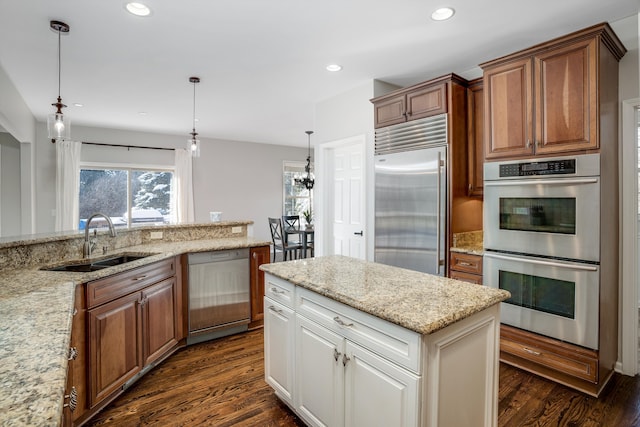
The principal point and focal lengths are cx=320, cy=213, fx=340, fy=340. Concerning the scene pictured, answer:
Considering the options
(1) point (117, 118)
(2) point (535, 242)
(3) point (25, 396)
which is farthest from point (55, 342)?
(1) point (117, 118)

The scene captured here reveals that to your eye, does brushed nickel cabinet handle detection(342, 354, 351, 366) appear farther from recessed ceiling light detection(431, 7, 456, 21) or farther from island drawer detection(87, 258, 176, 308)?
recessed ceiling light detection(431, 7, 456, 21)

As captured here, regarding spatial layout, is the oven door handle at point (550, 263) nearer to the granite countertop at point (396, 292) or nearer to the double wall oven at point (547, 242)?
the double wall oven at point (547, 242)

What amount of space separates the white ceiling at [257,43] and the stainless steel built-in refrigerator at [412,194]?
71 cm

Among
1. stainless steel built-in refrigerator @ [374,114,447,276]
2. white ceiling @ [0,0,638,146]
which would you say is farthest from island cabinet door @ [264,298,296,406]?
white ceiling @ [0,0,638,146]

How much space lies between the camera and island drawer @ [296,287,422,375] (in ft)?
4.17

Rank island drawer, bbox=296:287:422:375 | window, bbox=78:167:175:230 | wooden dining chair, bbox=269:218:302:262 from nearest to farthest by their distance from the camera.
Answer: island drawer, bbox=296:287:422:375, window, bbox=78:167:175:230, wooden dining chair, bbox=269:218:302:262

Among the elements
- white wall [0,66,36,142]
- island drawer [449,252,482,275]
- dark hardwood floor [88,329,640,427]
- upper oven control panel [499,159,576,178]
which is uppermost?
white wall [0,66,36,142]

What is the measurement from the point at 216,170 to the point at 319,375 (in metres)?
6.53

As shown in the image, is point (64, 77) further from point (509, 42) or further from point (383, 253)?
point (509, 42)

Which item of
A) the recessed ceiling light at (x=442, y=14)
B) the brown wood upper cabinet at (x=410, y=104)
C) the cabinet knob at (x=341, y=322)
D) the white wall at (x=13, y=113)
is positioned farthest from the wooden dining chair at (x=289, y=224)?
the cabinet knob at (x=341, y=322)

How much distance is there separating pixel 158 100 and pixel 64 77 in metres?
1.07

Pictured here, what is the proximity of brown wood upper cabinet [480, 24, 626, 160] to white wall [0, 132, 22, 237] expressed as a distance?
6061mm

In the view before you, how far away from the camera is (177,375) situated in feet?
8.51

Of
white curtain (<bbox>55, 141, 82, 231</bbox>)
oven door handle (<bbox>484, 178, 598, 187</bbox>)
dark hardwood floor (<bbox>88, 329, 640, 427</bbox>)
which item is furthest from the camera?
white curtain (<bbox>55, 141, 82, 231</bbox>)
